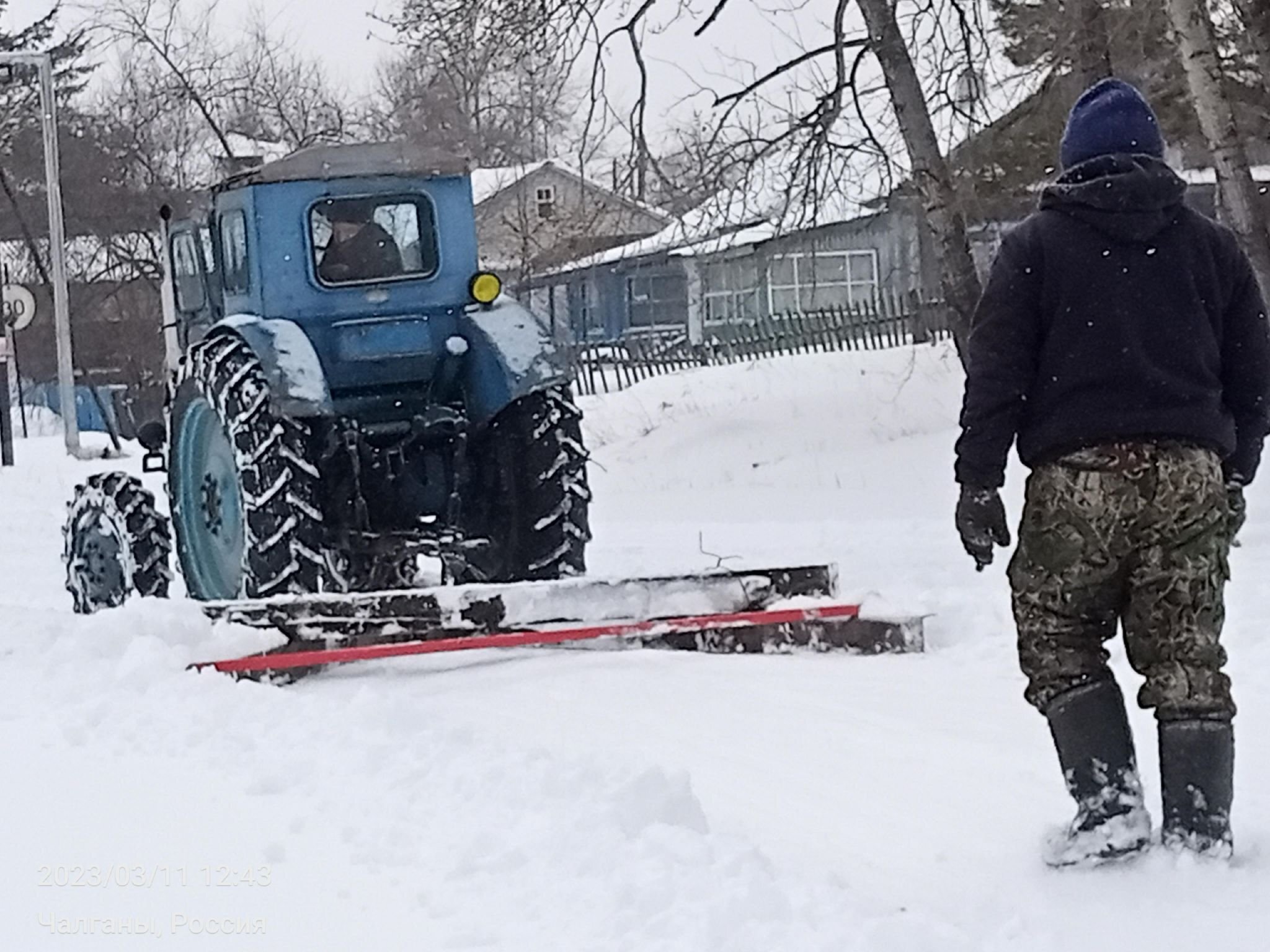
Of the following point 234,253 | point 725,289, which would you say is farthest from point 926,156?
point 725,289

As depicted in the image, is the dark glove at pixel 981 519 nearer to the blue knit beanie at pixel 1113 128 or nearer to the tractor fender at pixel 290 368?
the blue knit beanie at pixel 1113 128

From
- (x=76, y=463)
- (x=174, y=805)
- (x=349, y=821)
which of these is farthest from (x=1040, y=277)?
(x=76, y=463)

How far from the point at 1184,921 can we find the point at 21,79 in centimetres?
3525

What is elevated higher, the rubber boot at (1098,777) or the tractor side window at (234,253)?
the tractor side window at (234,253)

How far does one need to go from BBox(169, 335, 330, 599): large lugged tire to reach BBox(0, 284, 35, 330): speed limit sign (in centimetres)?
1529

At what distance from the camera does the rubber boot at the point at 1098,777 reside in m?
3.99

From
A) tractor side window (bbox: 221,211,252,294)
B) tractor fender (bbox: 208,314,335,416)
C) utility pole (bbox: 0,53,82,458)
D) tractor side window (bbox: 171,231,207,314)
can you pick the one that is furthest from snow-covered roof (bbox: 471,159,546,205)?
tractor fender (bbox: 208,314,335,416)

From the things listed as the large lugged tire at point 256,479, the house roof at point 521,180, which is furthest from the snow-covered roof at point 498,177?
the large lugged tire at point 256,479

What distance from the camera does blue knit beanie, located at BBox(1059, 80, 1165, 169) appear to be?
13.4 ft

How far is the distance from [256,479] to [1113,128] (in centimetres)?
406

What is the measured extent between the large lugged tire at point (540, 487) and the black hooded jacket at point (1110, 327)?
3668 mm

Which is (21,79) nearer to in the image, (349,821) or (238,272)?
(238,272)

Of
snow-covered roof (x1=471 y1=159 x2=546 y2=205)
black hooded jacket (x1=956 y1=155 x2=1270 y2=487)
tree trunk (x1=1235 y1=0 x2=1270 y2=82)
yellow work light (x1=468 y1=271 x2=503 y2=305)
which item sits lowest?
black hooded jacket (x1=956 y1=155 x2=1270 y2=487)

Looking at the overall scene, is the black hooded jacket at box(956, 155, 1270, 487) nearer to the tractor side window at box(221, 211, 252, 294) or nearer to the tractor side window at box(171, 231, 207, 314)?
the tractor side window at box(221, 211, 252, 294)
